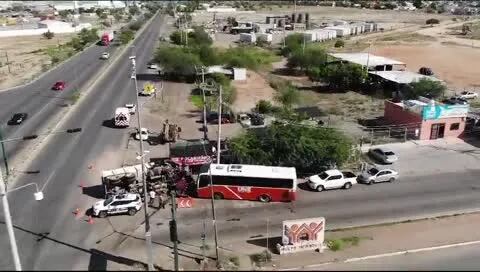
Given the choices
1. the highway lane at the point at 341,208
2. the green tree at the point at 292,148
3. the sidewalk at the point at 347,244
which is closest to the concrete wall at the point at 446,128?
the highway lane at the point at 341,208

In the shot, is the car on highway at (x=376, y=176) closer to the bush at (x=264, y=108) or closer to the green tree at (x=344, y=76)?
the bush at (x=264, y=108)

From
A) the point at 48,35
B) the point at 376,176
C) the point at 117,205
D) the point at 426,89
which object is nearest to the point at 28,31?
the point at 48,35

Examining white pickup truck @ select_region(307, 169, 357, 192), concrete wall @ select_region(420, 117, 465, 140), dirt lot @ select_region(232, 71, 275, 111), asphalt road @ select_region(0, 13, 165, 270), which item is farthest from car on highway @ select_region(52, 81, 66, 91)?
concrete wall @ select_region(420, 117, 465, 140)

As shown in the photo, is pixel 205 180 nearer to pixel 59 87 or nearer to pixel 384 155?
pixel 384 155

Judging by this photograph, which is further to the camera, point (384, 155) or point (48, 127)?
point (48, 127)

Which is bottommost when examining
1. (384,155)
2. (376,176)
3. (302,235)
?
(376,176)

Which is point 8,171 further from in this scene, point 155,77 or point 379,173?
point 155,77

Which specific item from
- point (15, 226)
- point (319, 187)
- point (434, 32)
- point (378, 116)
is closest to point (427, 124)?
point (378, 116)
